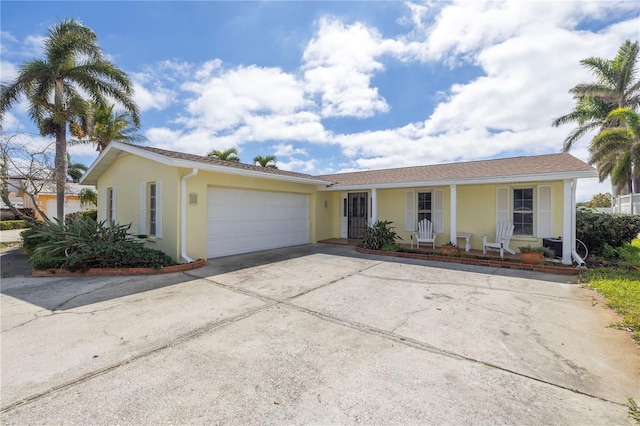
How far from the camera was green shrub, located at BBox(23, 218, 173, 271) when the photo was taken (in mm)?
6652

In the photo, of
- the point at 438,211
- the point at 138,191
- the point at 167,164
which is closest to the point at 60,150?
the point at 138,191

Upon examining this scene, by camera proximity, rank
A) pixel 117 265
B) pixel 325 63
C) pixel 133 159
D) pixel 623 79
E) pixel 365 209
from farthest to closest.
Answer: pixel 623 79 → pixel 365 209 → pixel 325 63 → pixel 133 159 → pixel 117 265

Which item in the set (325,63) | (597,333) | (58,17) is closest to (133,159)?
(325,63)

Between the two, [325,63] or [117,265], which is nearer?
[117,265]

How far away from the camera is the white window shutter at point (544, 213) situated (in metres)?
8.60

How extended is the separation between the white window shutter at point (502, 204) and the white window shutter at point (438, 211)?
1738 mm

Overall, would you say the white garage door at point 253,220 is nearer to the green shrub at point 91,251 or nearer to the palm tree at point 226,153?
the green shrub at point 91,251

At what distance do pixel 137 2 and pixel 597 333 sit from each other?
11682 mm

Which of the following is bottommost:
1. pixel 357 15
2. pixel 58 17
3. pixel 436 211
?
pixel 436 211

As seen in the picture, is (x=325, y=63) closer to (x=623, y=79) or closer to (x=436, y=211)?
(x=436, y=211)

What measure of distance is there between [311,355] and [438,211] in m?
8.78

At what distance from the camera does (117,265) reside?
6.82m

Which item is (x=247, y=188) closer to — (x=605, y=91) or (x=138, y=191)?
(x=138, y=191)

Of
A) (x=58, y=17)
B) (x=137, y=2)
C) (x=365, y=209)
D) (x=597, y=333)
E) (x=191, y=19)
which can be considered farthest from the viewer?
(x=365, y=209)
